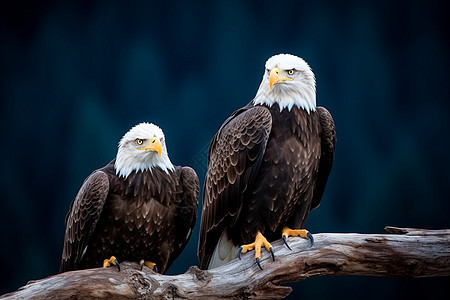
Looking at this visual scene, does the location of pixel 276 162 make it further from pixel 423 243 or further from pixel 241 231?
pixel 423 243

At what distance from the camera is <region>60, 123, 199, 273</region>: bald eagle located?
3.96 metres

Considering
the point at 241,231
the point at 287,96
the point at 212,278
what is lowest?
the point at 212,278

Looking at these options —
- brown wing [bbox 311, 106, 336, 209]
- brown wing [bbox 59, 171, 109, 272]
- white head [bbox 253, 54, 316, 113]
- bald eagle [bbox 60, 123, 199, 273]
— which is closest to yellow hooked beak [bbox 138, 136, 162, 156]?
bald eagle [bbox 60, 123, 199, 273]

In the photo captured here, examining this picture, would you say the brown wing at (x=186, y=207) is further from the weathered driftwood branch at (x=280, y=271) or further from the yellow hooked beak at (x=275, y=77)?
the yellow hooked beak at (x=275, y=77)

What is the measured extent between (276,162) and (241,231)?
55 cm

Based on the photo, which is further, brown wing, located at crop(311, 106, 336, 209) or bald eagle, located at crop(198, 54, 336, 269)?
brown wing, located at crop(311, 106, 336, 209)

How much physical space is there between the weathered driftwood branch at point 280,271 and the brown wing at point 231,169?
1.24 feet

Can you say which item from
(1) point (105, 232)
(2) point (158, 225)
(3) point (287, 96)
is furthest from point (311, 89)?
(1) point (105, 232)

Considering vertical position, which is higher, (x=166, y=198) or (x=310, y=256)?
(x=166, y=198)

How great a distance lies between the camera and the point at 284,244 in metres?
3.67

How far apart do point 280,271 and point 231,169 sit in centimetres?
77

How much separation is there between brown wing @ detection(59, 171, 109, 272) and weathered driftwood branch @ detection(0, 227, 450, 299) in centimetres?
48

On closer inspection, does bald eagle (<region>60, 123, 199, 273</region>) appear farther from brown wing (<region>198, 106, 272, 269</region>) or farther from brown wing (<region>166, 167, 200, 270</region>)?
brown wing (<region>198, 106, 272, 269</region>)

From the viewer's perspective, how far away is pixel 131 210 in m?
3.98
